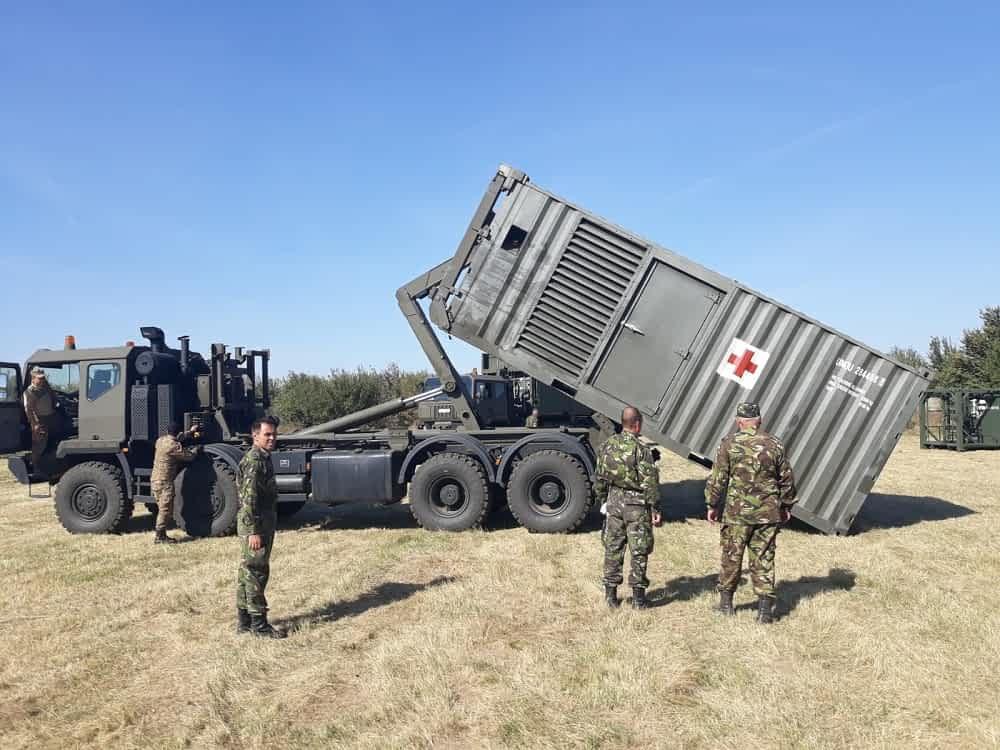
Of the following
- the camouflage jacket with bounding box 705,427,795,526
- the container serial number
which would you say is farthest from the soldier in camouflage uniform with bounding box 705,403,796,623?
the container serial number

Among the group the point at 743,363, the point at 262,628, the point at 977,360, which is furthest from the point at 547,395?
the point at 977,360

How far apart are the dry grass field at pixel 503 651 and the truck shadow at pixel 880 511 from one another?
0.73 m

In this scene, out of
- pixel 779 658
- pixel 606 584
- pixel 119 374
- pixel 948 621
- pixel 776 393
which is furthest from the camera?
pixel 119 374

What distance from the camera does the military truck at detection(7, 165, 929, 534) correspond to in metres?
8.14

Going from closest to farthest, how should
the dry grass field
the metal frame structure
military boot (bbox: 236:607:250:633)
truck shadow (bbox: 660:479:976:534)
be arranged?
1. the dry grass field
2. military boot (bbox: 236:607:250:633)
3. truck shadow (bbox: 660:479:976:534)
4. the metal frame structure

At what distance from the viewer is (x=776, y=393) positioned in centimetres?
821

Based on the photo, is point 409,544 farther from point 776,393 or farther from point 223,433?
point 776,393

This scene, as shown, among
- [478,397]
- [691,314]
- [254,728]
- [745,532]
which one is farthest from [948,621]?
[478,397]

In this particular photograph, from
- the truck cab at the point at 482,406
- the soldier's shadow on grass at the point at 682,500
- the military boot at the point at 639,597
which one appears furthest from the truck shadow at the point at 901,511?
the truck cab at the point at 482,406

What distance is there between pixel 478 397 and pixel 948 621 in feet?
21.5

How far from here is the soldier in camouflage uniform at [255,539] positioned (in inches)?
212

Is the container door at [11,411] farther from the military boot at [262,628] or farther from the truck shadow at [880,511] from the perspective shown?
the truck shadow at [880,511]

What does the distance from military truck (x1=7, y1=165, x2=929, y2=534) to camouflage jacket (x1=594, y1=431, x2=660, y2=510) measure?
2.89m

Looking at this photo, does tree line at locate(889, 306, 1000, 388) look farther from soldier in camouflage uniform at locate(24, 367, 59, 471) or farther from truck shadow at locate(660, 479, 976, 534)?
soldier in camouflage uniform at locate(24, 367, 59, 471)
